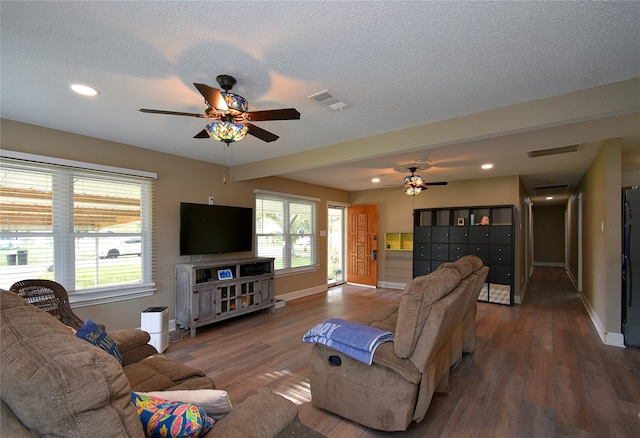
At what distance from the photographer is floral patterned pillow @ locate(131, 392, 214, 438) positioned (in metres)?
1.00

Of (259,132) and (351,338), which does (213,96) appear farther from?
(351,338)

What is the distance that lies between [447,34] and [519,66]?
679mm

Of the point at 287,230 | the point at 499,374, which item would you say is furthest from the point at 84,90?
the point at 499,374

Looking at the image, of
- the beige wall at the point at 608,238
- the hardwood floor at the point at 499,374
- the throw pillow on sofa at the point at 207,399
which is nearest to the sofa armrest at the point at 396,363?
the hardwood floor at the point at 499,374

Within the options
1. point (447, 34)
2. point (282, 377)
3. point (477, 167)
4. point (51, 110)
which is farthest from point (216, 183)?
point (477, 167)

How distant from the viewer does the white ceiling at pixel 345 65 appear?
1.51 m

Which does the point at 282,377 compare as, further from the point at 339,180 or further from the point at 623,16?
the point at 339,180

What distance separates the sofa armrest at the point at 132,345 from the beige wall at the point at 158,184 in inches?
66.8

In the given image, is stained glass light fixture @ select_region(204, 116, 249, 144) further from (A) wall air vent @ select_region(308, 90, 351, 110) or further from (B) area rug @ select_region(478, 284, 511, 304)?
(B) area rug @ select_region(478, 284, 511, 304)

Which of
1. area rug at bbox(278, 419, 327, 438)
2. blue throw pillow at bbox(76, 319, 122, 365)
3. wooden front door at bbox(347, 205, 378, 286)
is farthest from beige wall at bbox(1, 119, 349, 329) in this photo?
area rug at bbox(278, 419, 327, 438)

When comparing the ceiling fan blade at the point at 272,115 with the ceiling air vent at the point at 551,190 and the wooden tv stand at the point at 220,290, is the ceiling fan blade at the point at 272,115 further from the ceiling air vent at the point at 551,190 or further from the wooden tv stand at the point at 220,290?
the ceiling air vent at the point at 551,190

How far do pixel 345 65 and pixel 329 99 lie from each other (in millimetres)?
507

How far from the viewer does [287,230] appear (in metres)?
6.18

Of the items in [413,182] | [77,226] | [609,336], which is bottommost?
[609,336]
